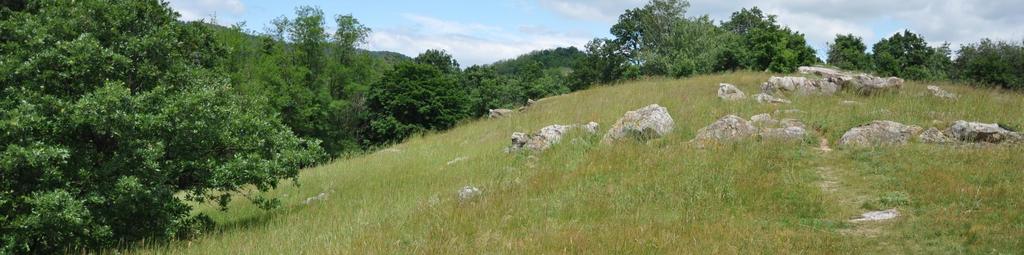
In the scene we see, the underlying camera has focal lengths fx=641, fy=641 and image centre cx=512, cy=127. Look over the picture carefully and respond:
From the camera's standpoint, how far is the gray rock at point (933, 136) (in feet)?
37.7

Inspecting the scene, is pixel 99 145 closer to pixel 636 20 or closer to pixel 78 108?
pixel 78 108

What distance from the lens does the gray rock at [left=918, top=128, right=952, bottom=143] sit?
37.7 feet

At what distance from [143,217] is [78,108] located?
212 centimetres

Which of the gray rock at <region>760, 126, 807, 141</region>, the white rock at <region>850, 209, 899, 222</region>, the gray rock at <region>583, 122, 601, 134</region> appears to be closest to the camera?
the white rock at <region>850, 209, 899, 222</region>

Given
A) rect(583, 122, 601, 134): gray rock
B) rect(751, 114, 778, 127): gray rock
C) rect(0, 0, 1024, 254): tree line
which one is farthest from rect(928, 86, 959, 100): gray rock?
rect(0, 0, 1024, 254): tree line

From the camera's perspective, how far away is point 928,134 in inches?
460

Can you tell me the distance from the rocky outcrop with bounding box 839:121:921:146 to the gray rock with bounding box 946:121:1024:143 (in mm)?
653

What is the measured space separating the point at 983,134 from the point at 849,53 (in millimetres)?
49269

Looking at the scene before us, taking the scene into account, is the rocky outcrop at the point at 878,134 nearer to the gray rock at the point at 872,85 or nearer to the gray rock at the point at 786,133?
the gray rock at the point at 786,133

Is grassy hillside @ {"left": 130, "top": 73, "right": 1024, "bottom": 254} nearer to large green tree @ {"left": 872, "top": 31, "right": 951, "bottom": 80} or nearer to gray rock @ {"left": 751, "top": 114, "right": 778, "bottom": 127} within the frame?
gray rock @ {"left": 751, "top": 114, "right": 778, "bottom": 127}

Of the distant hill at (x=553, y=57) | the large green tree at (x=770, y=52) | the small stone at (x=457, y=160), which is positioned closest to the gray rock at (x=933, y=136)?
the small stone at (x=457, y=160)

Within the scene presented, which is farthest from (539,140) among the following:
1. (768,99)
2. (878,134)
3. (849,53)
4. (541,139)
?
(849,53)

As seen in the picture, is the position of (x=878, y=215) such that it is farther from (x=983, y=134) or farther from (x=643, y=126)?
→ (x=643, y=126)

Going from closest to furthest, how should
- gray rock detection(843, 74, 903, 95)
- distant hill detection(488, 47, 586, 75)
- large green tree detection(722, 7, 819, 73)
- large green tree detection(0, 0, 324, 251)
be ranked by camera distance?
large green tree detection(0, 0, 324, 251), gray rock detection(843, 74, 903, 95), large green tree detection(722, 7, 819, 73), distant hill detection(488, 47, 586, 75)
